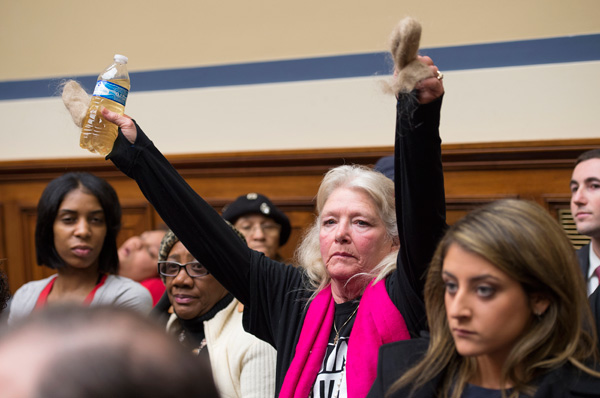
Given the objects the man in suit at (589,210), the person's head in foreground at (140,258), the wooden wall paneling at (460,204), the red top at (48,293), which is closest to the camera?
the man in suit at (589,210)

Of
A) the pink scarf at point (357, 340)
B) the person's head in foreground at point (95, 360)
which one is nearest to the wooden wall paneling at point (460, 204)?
the pink scarf at point (357, 340)

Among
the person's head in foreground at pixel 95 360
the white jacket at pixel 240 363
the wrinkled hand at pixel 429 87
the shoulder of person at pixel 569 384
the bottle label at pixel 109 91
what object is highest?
the bottle label at pixel 109 91

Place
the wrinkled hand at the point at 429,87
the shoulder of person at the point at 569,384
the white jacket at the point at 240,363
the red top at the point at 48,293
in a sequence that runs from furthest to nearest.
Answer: the red top at the point at 48,293
the white jacket at the point at 240,363
the wrinkled hand at the point at 429,87
the shoulder of person at the point at 569,384

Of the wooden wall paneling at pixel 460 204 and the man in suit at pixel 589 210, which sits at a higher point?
the wooden wall paneling at pixel 460 204

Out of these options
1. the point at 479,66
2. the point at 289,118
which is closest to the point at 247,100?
the point at 289,118

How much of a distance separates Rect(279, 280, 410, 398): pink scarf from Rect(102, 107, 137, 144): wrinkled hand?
67 centimetres

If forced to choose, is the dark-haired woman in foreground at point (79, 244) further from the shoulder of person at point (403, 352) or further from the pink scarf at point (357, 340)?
the shoulder of person at point (403, 352)

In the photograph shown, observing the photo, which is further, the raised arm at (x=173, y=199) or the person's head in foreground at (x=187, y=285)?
the person's head in foreground at (x=187, y=285)

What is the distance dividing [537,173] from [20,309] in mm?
2598

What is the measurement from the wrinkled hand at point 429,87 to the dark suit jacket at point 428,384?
529 millimetres

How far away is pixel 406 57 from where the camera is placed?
1.35 meters

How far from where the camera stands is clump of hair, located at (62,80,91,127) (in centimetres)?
176

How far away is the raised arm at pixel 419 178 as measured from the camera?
142 cm

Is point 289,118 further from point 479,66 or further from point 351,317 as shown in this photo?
point 351,317
